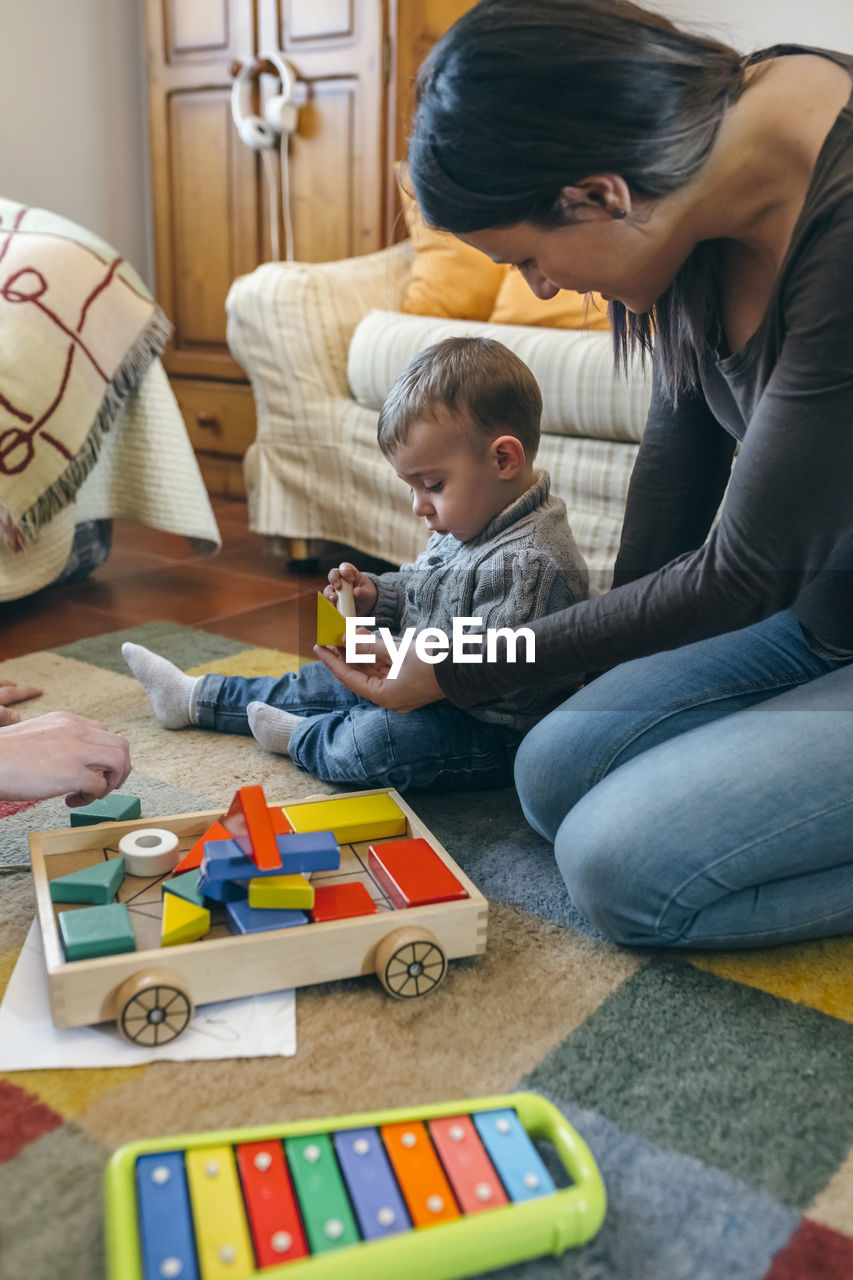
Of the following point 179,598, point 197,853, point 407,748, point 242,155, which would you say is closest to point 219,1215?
point 197,853

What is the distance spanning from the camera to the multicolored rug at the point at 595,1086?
23.3 inches

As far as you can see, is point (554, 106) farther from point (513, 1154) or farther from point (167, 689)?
point (167, 689)

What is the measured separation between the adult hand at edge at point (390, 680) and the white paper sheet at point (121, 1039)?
0.27m

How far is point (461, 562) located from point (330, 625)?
6.2 inches

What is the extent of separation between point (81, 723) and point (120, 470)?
1.04 metres

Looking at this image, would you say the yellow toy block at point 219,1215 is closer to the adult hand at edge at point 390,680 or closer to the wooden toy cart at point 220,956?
Answer: the wooden toy cart at point 220,956

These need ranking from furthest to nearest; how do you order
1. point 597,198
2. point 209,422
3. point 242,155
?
point 209,422 → point 242,155 → point 597,198

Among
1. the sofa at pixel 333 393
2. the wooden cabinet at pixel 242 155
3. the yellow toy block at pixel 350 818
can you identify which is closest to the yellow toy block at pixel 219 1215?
the yellow toy block at pixel 350 818

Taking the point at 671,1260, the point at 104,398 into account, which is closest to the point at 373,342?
the point at 104,398

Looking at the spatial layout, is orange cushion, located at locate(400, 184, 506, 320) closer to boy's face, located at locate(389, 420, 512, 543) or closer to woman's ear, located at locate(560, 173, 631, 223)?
boy's face, located at locate(389, 420, 512, 543)

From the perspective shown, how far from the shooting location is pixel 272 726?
1223 millimetres

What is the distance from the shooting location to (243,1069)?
0.72 metres

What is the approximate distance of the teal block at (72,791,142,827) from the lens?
36.7 inches

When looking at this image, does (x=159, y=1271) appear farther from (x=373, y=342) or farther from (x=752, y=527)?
(x=373, y=342)
